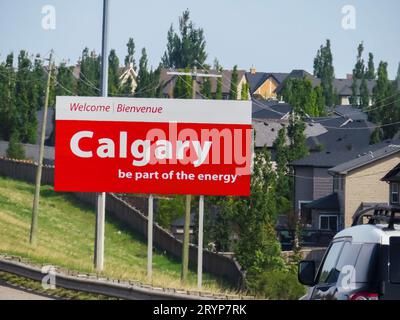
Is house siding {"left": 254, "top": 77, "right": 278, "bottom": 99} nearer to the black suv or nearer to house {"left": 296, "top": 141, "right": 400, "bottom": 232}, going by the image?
house {"left": 296, "top": 141, "right": 400, "bottom": 232}

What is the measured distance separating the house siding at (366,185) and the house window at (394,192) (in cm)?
609

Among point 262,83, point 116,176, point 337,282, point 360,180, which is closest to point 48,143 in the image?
point 360,180

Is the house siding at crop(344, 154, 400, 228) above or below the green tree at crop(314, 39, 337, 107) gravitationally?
below

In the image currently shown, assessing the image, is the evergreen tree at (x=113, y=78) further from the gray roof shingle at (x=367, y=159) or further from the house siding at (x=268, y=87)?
the house siding at (x=268, y=87)

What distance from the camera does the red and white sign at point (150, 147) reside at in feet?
132

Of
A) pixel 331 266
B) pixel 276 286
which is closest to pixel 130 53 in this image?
pixel 276 286

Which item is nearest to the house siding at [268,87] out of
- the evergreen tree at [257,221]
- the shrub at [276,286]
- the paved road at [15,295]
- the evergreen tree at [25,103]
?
the evergreen tree at [25,103]

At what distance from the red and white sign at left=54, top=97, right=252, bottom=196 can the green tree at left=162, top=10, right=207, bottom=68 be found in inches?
3716

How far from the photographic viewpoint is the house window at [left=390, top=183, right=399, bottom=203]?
2691 inches

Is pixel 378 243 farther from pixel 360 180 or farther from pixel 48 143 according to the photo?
pixel 48 143

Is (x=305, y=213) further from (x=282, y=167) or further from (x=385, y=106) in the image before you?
(x=385, y=106)

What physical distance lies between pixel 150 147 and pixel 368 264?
3236cm

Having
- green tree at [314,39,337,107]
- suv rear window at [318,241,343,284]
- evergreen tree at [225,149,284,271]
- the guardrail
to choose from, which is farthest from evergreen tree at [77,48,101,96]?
suv rear window at [318,241,343,284]

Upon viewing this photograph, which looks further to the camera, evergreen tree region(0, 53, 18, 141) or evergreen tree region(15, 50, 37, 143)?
evergreen tree region(0, 53, 18, 141)
